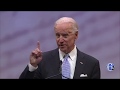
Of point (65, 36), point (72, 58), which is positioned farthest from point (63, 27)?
point (72, 58)

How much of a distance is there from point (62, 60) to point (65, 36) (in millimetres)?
183

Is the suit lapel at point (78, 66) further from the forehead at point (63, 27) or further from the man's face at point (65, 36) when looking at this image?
the forehead at point (63, 27)

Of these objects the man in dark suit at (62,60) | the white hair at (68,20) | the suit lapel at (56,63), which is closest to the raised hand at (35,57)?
the man in dark suit at (62,60)

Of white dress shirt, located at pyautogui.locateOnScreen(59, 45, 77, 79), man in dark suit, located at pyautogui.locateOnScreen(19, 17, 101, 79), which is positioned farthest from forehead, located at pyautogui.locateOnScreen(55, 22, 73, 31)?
white dress shirt, located at pyautogui.locateOnScreen(59, 45, 77, 79)

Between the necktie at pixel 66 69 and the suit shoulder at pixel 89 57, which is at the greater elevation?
the suit shoulder at pixel 89 57

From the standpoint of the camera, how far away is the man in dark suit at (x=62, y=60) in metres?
2.73

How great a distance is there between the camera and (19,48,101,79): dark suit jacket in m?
2.75

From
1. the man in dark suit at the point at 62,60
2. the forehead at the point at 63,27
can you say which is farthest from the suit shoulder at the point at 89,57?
the forehead at the point at 63,27

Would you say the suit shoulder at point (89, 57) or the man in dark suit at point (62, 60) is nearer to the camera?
the man in dark suit at point (62, 60)

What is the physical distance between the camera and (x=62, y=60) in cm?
281

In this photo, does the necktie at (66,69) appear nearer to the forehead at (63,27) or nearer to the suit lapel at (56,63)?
the suit lapel at (56,63)

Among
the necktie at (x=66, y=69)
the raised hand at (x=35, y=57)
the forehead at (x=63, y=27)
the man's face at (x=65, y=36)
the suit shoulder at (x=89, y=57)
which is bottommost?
the necktie at (x=66, y=69)

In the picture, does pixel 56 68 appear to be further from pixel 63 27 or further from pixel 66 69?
pixel 63 27

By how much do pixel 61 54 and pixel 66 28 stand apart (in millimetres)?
207
